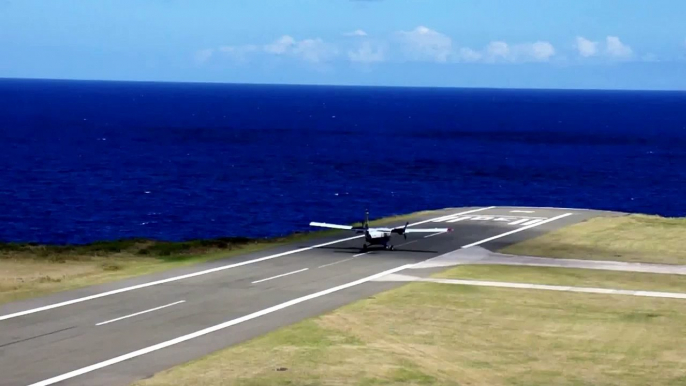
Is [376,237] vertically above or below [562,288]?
above

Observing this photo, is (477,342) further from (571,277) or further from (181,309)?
(571,277)

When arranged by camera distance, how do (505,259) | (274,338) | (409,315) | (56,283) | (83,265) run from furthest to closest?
(505,259), (83,265), (56,283), (409,315), (274,338)

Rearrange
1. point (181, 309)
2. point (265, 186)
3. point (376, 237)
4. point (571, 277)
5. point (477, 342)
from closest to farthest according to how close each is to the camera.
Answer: point (477, 342)
point (181, 309)
point (571, 277)
point (376, 237)
point (265, 186)

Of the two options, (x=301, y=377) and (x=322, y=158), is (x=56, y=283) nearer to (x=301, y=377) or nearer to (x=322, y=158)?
(x=301, y=377)

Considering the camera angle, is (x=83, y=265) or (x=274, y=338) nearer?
(x=274, y=338)

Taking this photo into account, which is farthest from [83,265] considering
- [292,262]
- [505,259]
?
[505,259]

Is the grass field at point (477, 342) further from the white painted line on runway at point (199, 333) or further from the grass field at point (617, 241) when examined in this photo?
the grass field at point (617, 241)

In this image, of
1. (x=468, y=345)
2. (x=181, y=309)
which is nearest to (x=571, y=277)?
(x=468, y=345)

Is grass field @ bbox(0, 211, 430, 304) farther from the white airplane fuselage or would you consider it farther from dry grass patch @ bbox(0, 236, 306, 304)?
the white airplane fuselage
